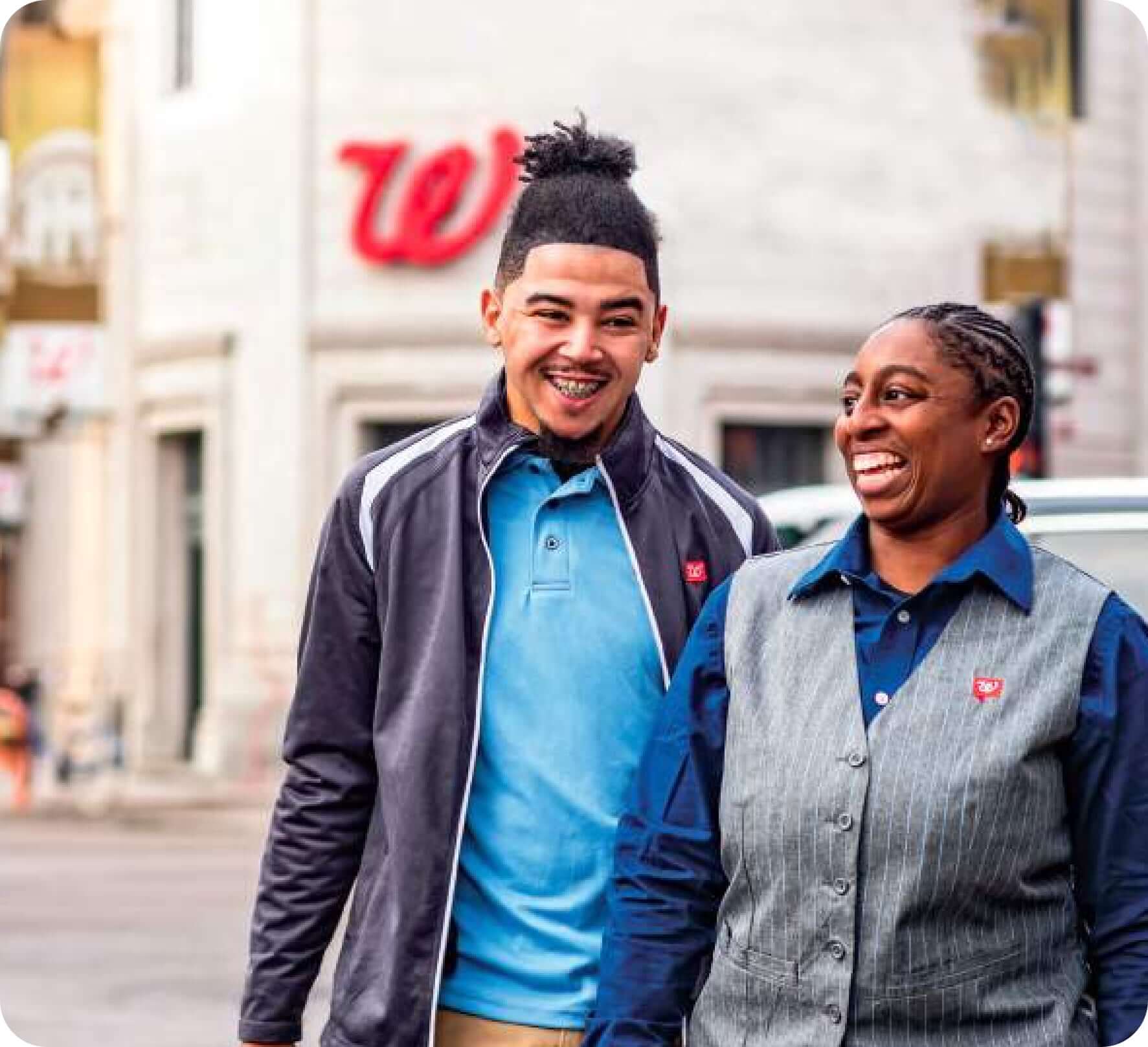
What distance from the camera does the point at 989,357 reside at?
10.8 ft

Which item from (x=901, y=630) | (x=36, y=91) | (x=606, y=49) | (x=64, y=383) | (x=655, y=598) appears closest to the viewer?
(x=901, y=630)

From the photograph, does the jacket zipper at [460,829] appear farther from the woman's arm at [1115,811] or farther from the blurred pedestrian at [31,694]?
the blurred pedestrian at [31,694]

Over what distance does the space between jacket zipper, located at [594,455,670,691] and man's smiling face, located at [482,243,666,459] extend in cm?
7

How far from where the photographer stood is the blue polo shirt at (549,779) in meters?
3.47

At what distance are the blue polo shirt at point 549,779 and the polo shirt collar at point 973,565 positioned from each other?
13.6 inches

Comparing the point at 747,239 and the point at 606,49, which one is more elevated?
the point at 606,49

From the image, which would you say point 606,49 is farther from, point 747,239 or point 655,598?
point 655,598

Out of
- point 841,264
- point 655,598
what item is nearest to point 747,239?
point 841,264

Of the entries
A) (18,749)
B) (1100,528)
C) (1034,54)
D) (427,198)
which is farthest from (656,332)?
(18,749)

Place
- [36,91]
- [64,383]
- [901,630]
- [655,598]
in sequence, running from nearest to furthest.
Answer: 1. [901,630]
2. [655,598]
3. [64,383]
4. [36,91]

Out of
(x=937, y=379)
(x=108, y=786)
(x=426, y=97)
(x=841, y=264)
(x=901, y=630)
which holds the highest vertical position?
(x=426, y=97)

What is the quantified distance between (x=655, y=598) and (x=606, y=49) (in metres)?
21.8

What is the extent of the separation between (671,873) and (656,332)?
2.87ft

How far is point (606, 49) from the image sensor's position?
81.6ft
